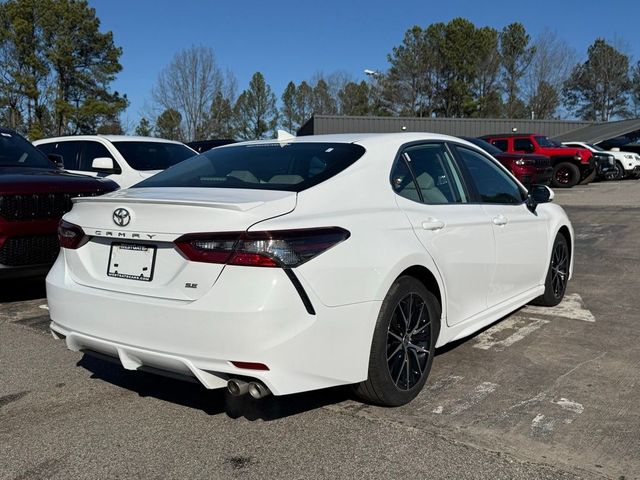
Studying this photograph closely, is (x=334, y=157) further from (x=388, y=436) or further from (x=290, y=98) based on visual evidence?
(x=290, y=98)

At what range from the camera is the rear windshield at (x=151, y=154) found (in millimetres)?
9297

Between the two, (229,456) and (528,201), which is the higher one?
(528,201)

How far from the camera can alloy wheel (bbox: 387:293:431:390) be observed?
355 cm

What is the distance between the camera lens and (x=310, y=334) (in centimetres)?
299

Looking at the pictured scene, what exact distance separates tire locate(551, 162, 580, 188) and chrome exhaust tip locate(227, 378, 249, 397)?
1980 centimetres

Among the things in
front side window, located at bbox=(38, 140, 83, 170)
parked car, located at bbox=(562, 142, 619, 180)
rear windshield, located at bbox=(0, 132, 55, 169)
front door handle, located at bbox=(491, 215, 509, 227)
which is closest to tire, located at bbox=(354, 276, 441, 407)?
front door handle, located at bbox=(491, 215, 509, 227)

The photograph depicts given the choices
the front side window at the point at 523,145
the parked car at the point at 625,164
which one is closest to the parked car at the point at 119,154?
the front side window at the point at 523,145

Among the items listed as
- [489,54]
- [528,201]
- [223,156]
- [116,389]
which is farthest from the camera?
[489,54]

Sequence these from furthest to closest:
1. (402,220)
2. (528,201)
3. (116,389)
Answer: (528,201) < (116,389) < (402,220)

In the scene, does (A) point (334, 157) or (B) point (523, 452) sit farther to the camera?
(A) point (334, 157)

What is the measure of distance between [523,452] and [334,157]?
1.88 metres

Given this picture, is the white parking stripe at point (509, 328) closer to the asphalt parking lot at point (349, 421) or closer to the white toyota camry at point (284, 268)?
the asphalt parking lot at point (349, 421)

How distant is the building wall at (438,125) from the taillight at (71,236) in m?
33.8

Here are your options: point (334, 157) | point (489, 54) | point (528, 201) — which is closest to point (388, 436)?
point (334, 157)
